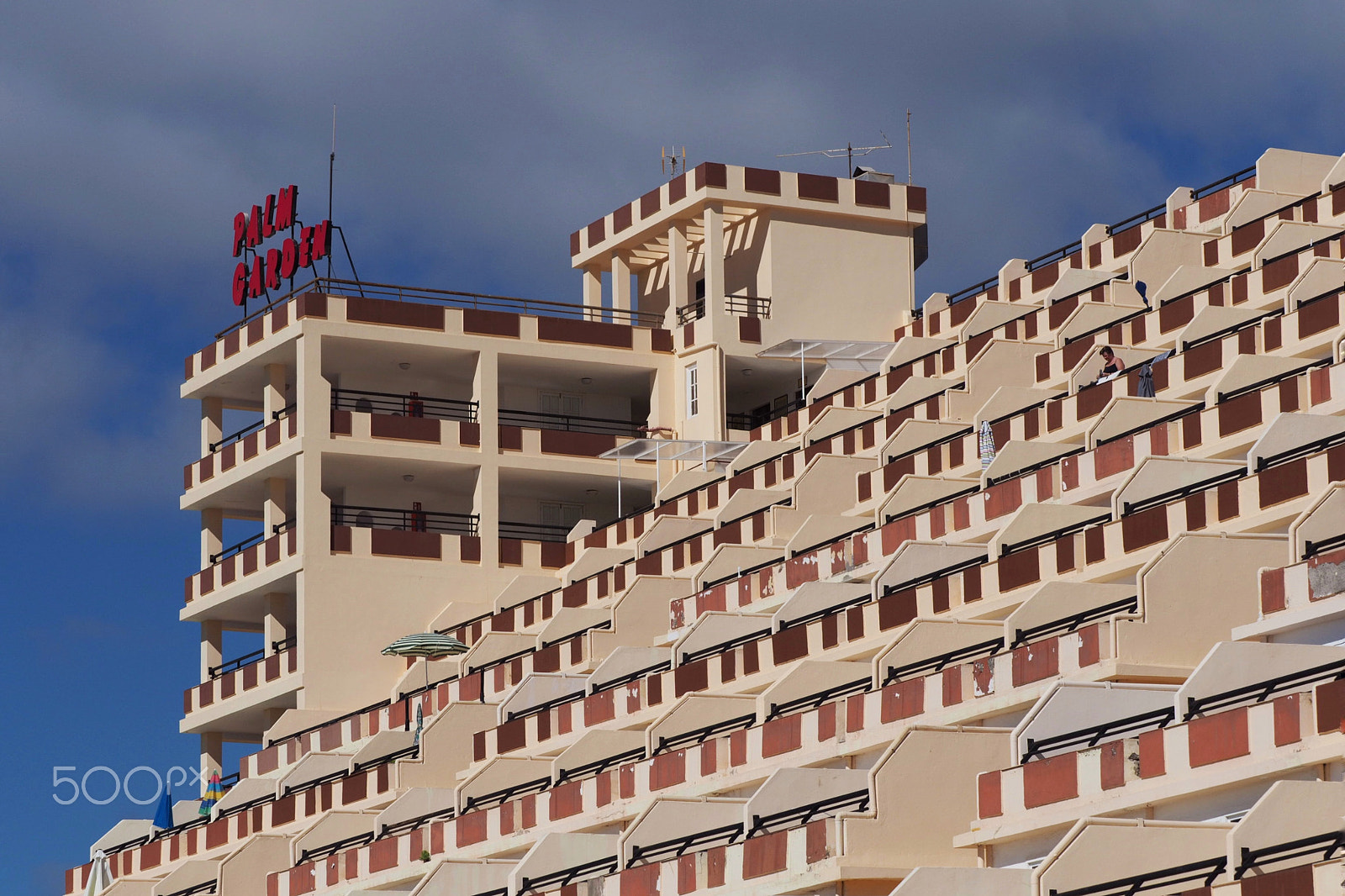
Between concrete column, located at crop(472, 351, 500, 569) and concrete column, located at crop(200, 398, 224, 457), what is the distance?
964cm

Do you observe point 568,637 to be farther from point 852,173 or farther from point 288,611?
point 852,173

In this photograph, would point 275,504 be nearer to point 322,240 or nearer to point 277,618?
point 277,618

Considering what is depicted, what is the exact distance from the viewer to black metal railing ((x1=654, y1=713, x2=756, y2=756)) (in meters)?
51.1

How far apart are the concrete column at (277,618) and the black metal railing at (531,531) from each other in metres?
6.50

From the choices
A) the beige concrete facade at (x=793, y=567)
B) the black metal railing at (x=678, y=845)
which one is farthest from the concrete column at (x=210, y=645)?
the black metal railing at (x=678, y=845)

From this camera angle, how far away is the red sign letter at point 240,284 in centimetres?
8075

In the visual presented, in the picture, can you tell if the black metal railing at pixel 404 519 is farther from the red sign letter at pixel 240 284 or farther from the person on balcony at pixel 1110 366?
the person on balcony at pixel 1110 366

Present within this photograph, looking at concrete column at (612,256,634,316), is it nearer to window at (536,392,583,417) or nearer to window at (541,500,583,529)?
window at (536,392,583,417)

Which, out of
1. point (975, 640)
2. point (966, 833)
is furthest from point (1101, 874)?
point (975, 640)

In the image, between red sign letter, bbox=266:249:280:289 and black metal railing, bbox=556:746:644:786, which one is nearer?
black metal railing, bbox=556:746:644:786

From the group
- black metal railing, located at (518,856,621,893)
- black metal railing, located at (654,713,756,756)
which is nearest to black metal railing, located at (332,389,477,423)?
black metal railing, located at (654,713,756,756)

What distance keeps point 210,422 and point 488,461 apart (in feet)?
34.6

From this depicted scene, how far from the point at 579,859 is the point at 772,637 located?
22.2ft

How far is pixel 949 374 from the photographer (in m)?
70.5
